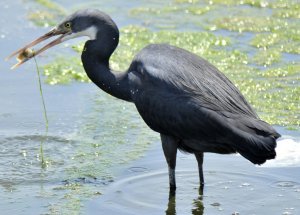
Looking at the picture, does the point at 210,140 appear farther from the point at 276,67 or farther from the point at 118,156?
the point at 276,67

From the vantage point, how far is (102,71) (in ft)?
25.0

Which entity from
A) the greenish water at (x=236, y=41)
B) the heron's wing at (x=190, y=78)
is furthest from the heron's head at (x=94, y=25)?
the greenish water at (x=236, y=41)

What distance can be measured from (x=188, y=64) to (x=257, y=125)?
0.85 meters

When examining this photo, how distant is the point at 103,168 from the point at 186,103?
1.17m

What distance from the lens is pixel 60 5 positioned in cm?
1227

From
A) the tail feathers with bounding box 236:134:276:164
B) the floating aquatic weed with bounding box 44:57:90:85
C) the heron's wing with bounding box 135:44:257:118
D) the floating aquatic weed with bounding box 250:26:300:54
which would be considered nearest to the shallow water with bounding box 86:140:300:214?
the tail feathers with bounding box 236:134:276:164

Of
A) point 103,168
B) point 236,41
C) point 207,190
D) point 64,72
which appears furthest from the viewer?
point 236,41

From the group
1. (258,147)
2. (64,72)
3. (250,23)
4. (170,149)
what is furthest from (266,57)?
(258,147)

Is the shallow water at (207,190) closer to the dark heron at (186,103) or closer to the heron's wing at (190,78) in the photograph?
the dark heron at (186,103)

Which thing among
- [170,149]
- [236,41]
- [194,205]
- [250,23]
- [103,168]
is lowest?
[194,205]

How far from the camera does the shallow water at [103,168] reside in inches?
278

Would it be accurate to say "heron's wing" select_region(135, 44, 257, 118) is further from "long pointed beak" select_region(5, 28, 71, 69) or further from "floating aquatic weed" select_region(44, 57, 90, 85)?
"floating aquatic weed" select_region(44, 57, 90, 85)

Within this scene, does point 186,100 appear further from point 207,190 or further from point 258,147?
point 207,190

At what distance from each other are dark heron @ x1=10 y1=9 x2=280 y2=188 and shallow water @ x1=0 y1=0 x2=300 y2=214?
→ 30cm
